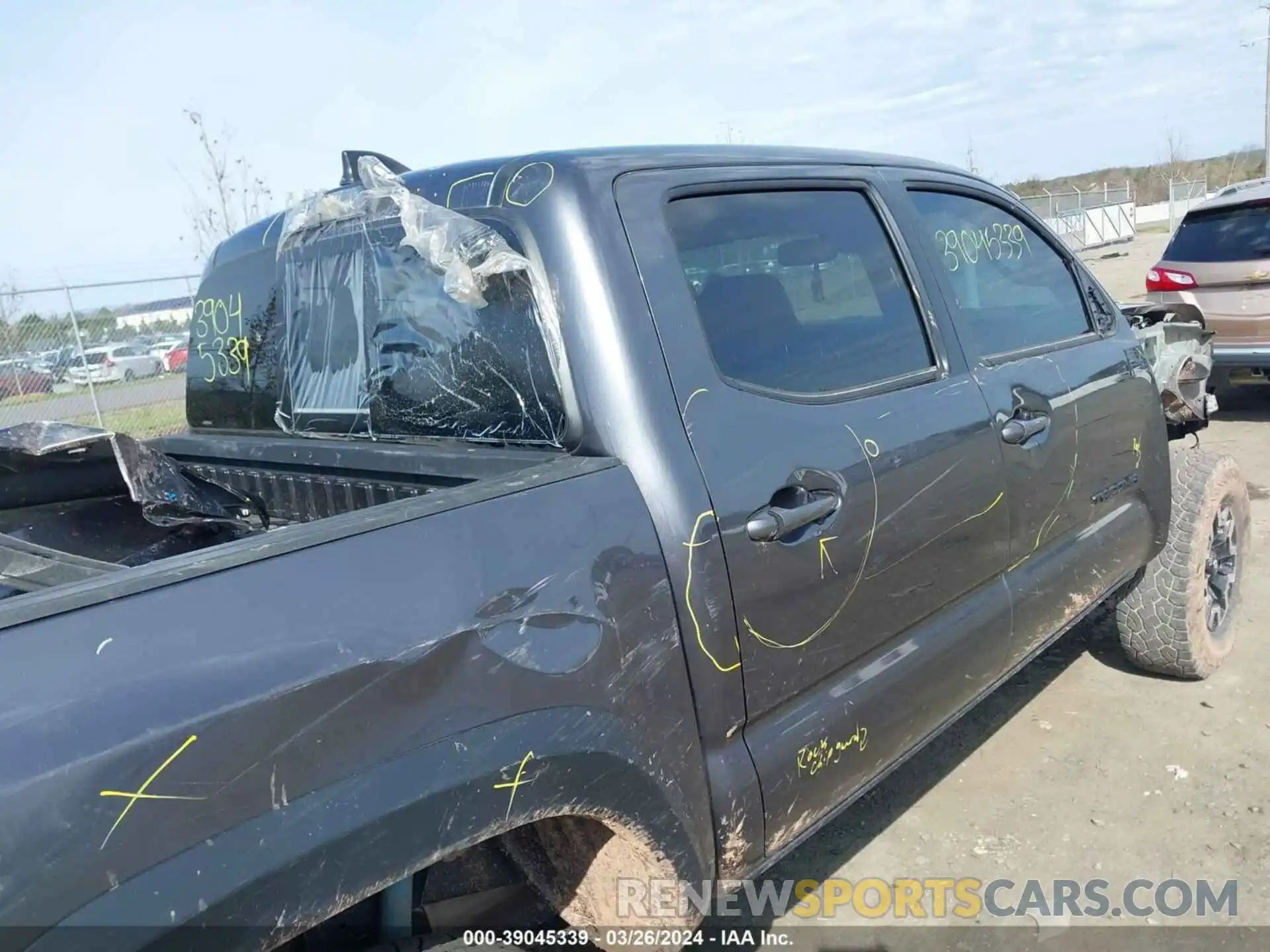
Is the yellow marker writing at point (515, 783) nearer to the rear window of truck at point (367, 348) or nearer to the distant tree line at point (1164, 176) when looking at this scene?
the rear window of truck at point (367, 348)

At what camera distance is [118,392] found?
10844 millimetres

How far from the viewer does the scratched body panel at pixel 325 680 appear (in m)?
1.02

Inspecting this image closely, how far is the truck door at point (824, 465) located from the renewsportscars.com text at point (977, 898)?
605mm

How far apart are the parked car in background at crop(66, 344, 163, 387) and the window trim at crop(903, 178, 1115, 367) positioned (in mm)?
10010

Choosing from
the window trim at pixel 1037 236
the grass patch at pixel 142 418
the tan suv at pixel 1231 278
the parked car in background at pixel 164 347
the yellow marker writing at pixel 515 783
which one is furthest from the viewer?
the grass patch at pixel 142 418

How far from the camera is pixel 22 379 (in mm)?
10547

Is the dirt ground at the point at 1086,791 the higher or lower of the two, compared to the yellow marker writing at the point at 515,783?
lower

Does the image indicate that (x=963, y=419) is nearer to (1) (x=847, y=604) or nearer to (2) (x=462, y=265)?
(1) (x=847, y=604)

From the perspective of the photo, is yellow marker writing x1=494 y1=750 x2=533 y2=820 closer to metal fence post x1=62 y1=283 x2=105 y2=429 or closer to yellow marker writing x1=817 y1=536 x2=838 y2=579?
yellow marker writing x1=817 y1=536 x2=838 y2=579

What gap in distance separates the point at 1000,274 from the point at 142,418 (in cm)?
996

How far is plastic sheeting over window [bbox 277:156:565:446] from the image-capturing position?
5.93ft

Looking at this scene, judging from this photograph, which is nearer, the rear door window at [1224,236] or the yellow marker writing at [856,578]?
the yellow marker writing at [856,578]

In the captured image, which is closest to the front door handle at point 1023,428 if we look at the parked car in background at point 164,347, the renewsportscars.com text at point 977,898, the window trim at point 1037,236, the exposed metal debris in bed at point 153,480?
the window trim at point 1037,236

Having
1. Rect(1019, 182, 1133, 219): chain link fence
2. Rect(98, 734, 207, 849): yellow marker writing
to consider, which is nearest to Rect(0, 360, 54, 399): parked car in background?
Rect(98, 734, 207, 849): yellow marker writing
